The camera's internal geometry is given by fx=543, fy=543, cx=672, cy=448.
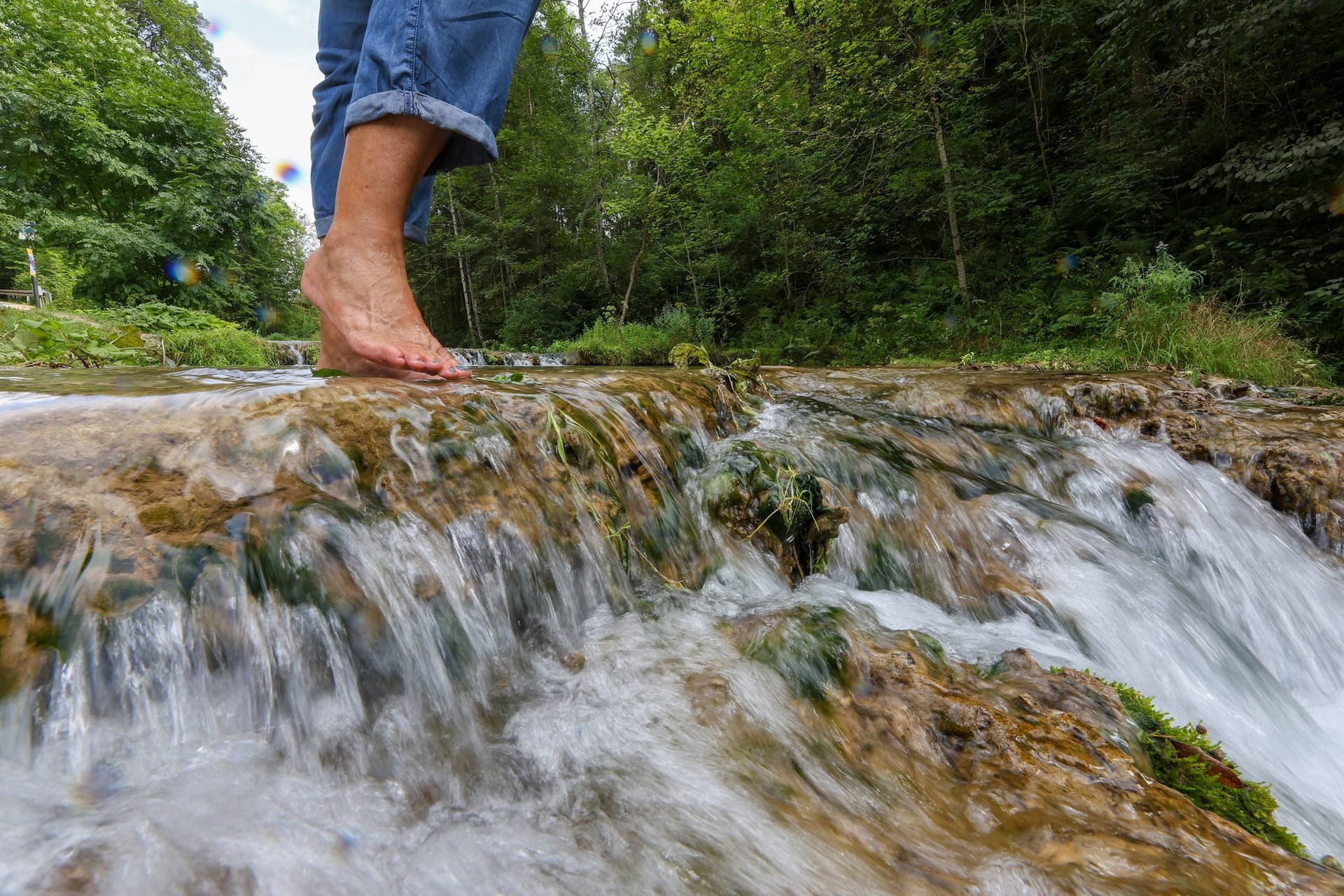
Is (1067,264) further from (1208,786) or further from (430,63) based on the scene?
(430,63)

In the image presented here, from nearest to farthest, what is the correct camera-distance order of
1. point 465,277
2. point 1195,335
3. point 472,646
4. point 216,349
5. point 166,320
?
1. point 472,646
2. point 1195,335
3. point 216,349
4. point 166,320
5. point 465,277

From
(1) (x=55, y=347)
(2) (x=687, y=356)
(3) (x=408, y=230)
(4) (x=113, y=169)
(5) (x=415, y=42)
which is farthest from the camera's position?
(4) (x=113, y=169)

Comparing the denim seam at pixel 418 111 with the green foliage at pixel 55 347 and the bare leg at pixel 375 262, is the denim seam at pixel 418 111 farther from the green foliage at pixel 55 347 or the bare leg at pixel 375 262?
the green foliage at pixel 55 347

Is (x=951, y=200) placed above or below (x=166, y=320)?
above

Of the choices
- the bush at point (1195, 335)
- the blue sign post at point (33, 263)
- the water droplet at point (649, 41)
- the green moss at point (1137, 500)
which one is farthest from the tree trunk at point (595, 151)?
the green moss at point (1137, 500)

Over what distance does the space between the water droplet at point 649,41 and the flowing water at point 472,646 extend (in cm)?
1527

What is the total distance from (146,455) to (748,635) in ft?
4.62

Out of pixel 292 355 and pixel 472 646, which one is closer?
pixel 472 646

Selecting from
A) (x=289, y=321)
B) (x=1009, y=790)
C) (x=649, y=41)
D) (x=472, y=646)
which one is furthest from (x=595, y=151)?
(x=289, y=321)

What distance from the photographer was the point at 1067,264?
25.0 ft

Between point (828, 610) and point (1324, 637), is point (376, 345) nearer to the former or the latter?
point (828, 610)

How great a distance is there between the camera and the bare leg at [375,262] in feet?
5.37

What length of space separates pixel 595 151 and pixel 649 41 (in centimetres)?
396

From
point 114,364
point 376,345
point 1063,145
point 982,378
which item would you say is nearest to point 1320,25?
point 1063,145
